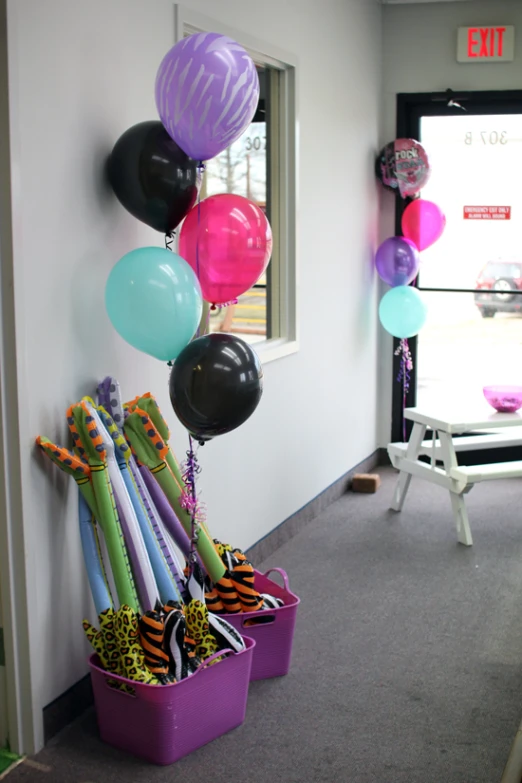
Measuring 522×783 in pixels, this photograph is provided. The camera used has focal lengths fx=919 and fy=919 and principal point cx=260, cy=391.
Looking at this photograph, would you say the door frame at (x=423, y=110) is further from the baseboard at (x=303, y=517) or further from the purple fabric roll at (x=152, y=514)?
the purple fabric roll at (x=152, y=514)

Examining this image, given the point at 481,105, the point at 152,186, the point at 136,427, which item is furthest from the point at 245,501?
the point at 481,105

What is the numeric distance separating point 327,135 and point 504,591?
2300 millimetres

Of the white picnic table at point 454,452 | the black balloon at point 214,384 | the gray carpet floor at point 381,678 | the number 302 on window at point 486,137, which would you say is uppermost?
the number 302 on window at point 486,137

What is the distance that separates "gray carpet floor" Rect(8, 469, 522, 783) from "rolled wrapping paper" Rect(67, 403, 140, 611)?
455 mm

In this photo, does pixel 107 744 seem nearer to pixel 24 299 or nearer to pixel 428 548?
pixel 24 299

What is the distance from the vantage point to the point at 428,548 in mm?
4184

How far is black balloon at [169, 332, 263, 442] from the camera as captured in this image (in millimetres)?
2445

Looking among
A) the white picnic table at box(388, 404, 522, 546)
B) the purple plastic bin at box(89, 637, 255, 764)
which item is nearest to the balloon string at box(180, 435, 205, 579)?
the purple plastic bin at box(89, 637, 255, 764)

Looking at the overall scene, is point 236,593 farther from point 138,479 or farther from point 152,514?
point 138,479

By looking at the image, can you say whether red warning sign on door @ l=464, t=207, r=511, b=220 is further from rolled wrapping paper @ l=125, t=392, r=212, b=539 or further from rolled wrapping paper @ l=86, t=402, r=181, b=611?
rolled wrapping paper @ l=86, t=402, r=181, b=611

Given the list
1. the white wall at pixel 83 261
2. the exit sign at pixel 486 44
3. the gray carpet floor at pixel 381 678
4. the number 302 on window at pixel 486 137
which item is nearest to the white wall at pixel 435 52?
the exit sign at pixel 486 44

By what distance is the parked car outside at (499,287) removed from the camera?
532 centimetres

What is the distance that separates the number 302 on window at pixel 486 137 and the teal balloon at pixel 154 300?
3225mm

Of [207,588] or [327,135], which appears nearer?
[207,588]
